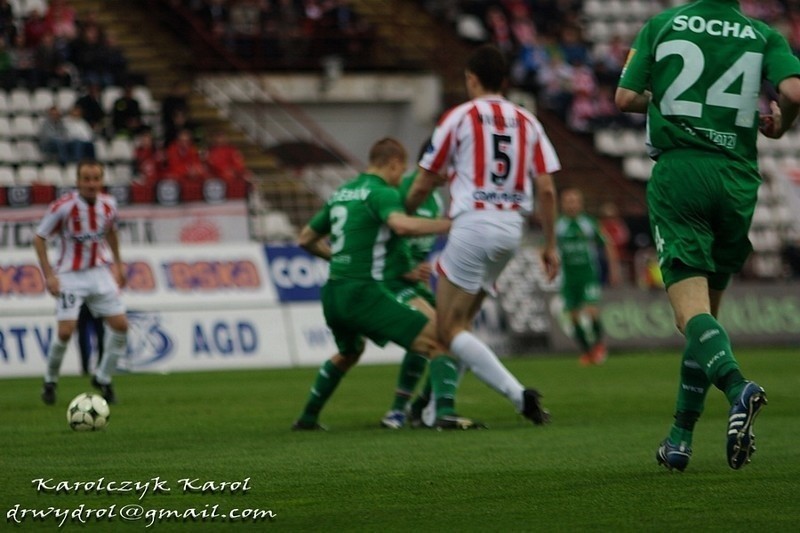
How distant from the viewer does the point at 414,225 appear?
9.68 m

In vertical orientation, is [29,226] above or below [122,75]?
below

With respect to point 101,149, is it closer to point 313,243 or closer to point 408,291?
point 313,243

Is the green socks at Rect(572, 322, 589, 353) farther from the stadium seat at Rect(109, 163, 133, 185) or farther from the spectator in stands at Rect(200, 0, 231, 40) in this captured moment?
the spectator in stands at Rect(200, 0, 231, 40)

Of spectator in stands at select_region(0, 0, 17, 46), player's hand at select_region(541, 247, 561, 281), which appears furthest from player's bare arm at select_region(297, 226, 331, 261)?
spectator in stands at select_region(0, 0, 17, 46)

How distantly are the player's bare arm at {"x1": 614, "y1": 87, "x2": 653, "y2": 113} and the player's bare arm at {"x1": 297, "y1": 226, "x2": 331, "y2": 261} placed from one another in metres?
3.72

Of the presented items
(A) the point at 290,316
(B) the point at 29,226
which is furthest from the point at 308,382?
(B) the point at 29,226

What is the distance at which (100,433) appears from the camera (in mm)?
10453

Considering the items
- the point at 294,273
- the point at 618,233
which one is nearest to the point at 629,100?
the point at 294,273

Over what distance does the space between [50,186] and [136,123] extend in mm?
3809

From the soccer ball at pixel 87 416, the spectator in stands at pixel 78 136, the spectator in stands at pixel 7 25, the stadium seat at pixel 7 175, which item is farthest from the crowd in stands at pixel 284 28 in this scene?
the soccer ball at pixel 87 416

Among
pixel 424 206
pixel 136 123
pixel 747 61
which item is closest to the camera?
pixel 747 61

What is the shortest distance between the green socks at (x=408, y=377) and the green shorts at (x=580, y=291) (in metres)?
9.72

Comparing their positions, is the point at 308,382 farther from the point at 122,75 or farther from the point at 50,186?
the point at 122,75

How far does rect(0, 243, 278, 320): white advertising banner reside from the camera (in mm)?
18859
